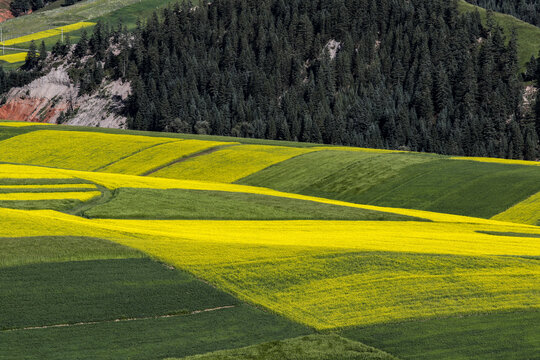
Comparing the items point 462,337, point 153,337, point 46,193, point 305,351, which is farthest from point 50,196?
point 462,337

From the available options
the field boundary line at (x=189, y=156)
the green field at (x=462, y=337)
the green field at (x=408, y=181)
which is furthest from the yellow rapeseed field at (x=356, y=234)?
the field boundary line at (x=189, y=156)

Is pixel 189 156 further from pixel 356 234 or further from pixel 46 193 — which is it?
pixel 356 234

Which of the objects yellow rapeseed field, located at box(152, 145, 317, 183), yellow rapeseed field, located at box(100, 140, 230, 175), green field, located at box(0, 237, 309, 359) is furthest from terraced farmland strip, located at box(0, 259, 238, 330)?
yellow rapeseed field, located at box(100, 140, 230, 175)

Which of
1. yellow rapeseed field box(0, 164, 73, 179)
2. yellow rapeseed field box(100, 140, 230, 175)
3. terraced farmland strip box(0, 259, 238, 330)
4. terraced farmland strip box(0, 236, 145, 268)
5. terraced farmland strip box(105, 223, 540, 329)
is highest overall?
terraced farmland strip box(0, 236, 145, 268)

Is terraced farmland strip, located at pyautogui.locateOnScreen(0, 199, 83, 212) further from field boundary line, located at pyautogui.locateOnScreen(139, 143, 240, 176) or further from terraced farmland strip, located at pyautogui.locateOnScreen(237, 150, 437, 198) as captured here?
field boundary line, located at pyautogui.locateOnScreen(139, 143, 240, 176)

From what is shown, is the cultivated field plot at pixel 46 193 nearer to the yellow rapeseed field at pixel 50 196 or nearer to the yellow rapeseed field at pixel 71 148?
the yellow rapeseed field at pixel 50 196

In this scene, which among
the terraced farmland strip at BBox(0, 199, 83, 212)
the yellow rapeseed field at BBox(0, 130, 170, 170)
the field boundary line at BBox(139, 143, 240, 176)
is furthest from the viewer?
the yellow rapeseed field at BBox(0, 130, 170, 170)
